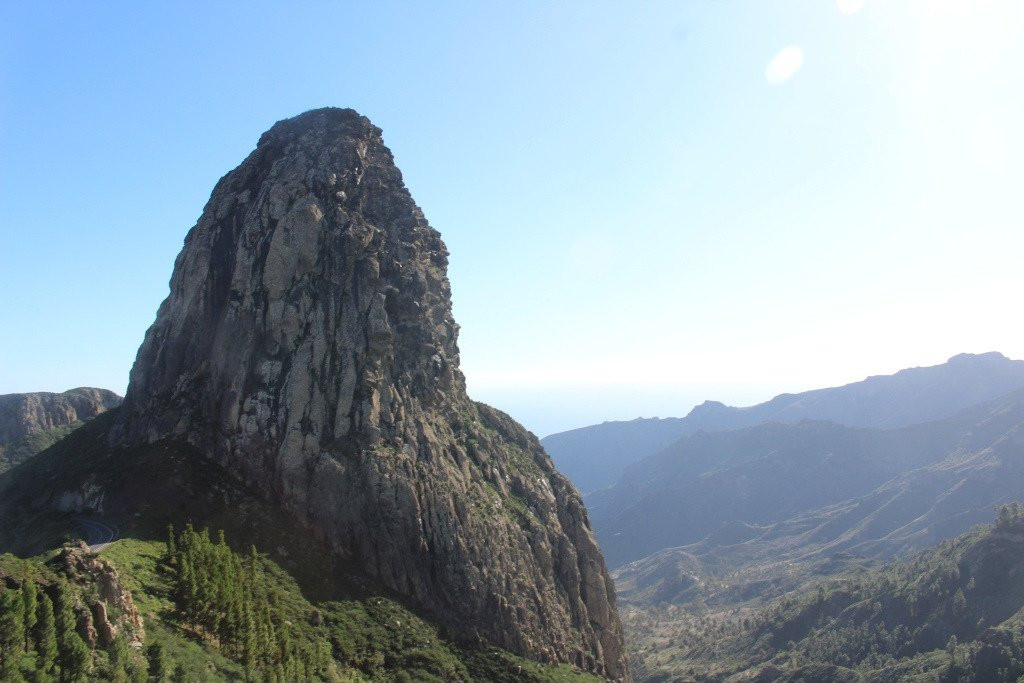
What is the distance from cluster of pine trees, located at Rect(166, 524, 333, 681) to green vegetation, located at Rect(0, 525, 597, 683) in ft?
0.30

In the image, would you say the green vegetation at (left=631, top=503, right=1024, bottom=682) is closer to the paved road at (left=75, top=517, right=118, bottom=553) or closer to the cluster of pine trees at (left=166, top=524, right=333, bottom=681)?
the cluster of pine trees at (left=166, top=524, right=333, bottom=681)

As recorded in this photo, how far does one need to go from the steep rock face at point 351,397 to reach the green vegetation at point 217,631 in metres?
5.14

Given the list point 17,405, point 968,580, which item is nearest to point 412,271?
point 17,405

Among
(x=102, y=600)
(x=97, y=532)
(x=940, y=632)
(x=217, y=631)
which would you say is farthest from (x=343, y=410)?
(x=940, y=632)

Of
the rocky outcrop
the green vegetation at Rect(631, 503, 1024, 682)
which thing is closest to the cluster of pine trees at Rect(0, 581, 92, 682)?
the rocky outcrop

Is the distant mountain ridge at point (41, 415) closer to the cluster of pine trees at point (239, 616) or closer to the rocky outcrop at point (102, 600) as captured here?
the cluster of pine trees at point (239, 616)

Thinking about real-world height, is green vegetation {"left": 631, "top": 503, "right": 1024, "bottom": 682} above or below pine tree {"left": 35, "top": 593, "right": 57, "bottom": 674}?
below

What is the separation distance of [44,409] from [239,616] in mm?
143100

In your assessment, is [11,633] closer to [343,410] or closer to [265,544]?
[265,544]

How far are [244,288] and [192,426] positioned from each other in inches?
657

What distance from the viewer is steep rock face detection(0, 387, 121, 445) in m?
147

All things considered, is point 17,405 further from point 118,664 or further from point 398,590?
point 118,664

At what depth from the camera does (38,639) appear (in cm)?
3152

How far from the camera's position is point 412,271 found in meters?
86.6
